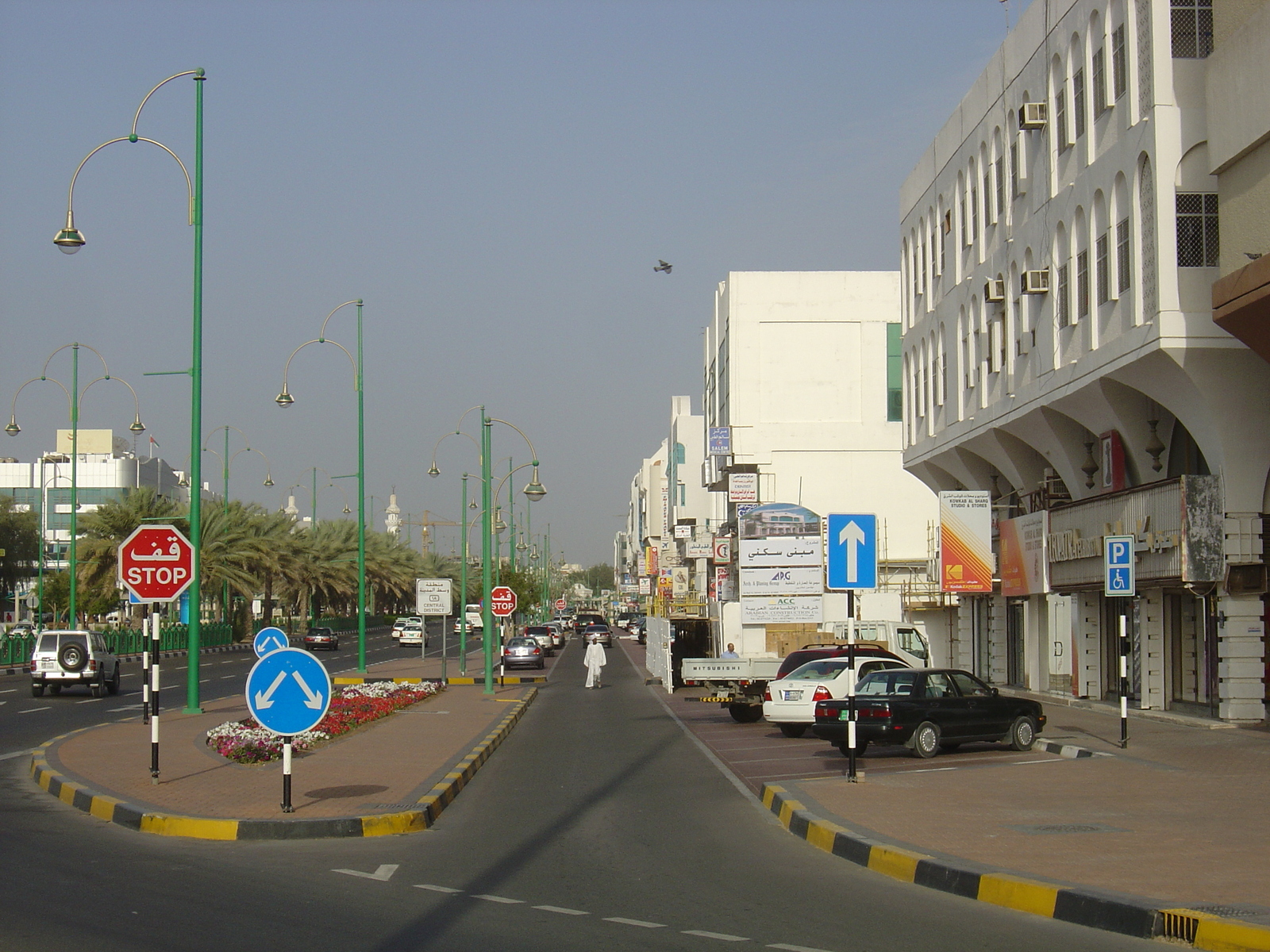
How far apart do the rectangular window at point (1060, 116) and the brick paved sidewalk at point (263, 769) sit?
16051 mm

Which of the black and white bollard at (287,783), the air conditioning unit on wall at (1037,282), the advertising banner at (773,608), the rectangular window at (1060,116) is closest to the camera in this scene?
the black and white bollard at (287,783)

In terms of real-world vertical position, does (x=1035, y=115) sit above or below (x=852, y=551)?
above

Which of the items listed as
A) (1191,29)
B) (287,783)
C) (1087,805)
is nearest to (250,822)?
(287,783)

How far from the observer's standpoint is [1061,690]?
109 feet

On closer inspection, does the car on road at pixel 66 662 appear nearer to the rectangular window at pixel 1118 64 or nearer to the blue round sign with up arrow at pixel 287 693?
the blue round sign with up arrow at pixel 287 693

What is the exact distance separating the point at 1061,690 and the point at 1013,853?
2408 cm

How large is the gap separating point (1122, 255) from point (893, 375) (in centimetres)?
3909

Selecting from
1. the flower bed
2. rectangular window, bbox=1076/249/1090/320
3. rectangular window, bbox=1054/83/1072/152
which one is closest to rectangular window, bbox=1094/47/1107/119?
rectangular window, bbox=1054/83/1072/152

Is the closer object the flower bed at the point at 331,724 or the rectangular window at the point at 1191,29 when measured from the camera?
the flower bed at the point at 331,724

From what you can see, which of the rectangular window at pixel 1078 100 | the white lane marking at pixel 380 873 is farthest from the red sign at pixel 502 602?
the white lane marking at pixel 380 873

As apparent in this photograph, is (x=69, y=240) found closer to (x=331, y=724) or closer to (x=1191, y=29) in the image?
(x=331, y=724)

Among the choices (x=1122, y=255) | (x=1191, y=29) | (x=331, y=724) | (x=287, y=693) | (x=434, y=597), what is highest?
(x=1191, y=29)

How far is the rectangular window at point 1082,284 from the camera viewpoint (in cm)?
2598

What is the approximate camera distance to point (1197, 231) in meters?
22.0
